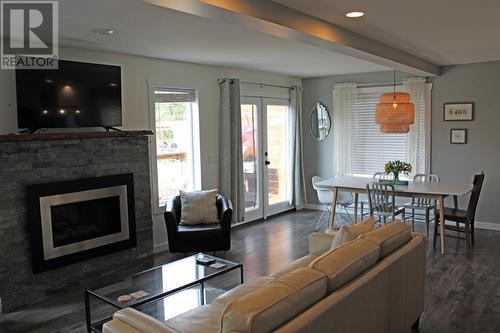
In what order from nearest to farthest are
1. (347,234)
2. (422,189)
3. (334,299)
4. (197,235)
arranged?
(334,299) < (347,234) < (197,235) < (422,189)

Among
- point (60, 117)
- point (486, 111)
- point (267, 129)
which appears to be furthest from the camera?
point (267, 129)

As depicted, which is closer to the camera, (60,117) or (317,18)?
(317,18)

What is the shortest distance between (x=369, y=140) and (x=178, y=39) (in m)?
4.37

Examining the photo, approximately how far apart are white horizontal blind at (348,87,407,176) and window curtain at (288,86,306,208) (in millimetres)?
951

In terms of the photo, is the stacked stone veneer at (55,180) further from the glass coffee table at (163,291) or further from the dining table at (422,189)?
the dining table at (422,189)

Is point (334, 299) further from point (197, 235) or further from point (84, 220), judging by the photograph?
point (84, 220)

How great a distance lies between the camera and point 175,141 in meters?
5.98

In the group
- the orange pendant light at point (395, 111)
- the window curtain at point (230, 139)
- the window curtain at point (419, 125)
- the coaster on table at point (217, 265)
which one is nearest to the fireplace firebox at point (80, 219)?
the coaster on table at point (217, 265)

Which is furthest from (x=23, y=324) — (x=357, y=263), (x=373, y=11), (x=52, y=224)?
(x=373, y=11)

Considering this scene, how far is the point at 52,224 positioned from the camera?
4.34 metres

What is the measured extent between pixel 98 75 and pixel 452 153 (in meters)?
5.23

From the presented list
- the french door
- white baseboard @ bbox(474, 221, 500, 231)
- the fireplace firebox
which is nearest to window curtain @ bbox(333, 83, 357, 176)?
the french door

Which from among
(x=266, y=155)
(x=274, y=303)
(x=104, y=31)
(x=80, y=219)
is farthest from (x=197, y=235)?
(x=274, y=303)

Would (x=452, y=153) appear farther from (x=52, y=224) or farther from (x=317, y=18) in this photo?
(x=52, y=224)
